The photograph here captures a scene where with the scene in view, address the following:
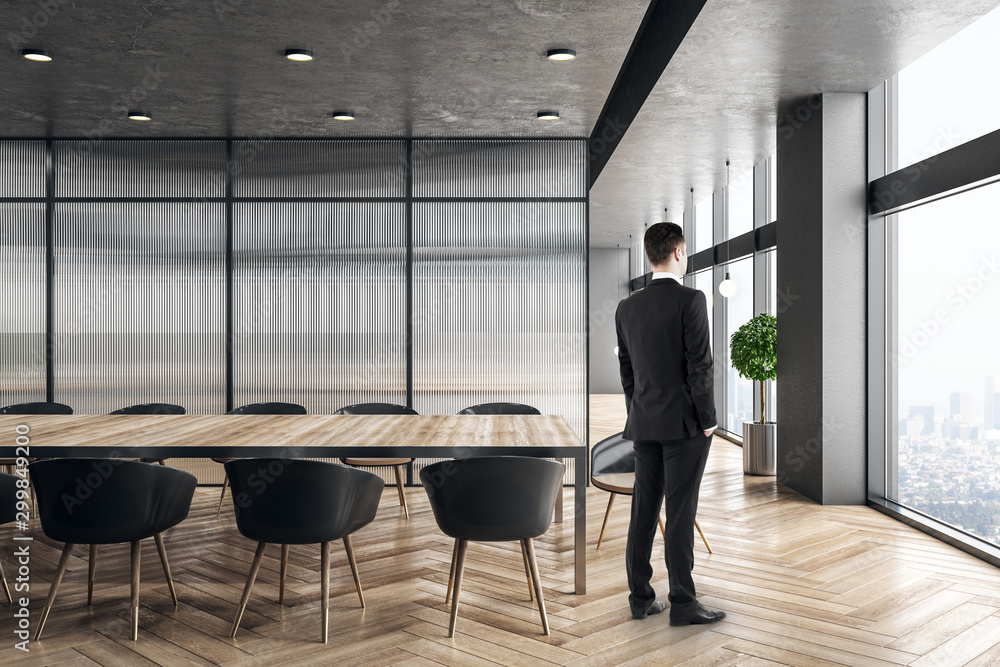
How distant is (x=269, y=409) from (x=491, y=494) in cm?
288

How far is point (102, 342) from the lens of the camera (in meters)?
7.03

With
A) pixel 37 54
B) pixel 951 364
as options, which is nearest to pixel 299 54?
pixel 37 54

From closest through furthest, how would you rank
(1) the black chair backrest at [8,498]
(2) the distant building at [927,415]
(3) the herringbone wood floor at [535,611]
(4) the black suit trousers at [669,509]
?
(3) the herringbone wood floor at [535,611]
(4) the black suit trousers at [669,509]
(1) the black chair backrest at [8,498]
(2) the distant building at [927,415]

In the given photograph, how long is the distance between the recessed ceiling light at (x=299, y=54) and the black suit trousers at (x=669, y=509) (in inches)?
130

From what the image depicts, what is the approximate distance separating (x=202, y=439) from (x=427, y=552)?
4.95ft

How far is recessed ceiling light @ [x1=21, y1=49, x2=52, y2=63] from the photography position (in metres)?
4.89

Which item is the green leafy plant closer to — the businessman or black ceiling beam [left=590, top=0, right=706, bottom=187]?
black ceiling beam [left=590, top=0, right=706, bottom=187]

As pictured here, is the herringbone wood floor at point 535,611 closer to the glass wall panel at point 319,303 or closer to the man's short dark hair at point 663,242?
the man's short dark hair at point 663,242

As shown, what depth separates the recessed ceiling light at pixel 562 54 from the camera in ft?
16.2

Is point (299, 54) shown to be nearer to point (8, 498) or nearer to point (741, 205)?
point (8, 498)

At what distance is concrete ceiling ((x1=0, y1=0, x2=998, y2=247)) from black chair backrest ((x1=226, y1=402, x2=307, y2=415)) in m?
2.34

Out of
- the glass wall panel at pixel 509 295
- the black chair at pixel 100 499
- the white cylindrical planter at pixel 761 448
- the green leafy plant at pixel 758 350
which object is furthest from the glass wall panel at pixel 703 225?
the black chair at pixel 100 499

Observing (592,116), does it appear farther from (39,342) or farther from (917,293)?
(39,342)

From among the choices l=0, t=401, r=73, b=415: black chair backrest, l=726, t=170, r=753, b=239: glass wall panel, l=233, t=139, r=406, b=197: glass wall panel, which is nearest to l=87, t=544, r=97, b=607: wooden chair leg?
l=0, t=401, r=73, b=415: black chair backrest
